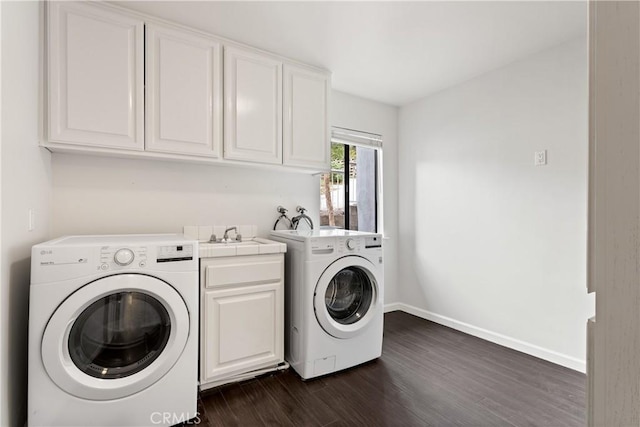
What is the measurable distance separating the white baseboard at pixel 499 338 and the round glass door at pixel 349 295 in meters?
1.19

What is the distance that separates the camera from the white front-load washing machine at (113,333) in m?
1.37

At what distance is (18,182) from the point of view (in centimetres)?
138

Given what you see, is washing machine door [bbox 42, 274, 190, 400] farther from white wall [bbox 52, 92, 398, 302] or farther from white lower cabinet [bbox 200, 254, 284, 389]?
white wall [bbox 52, 92, 398, 302]

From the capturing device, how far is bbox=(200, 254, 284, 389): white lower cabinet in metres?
1.87

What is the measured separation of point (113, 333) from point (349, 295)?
149 centimetres

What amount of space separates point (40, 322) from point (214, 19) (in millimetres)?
1930

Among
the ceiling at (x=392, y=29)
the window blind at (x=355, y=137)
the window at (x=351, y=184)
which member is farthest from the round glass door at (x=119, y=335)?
the window blind at (x=355, y=137)

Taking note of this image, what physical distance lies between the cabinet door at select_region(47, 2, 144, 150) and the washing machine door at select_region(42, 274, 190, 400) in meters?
0.92

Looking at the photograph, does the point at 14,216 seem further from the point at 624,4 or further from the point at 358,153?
the point at 358,153

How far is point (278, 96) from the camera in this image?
2.41m

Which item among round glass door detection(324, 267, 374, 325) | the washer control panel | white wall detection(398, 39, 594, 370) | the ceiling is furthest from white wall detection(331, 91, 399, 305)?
the washer control panel

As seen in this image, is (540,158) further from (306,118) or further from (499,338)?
(306,118)

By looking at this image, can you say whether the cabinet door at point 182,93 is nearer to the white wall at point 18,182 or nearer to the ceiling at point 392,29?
→ the ceiling at point 392,29

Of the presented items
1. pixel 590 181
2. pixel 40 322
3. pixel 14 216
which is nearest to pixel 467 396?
pixel 590 181
